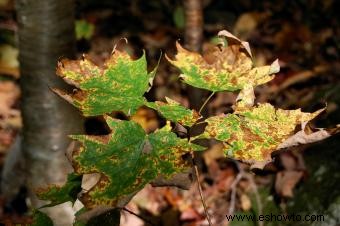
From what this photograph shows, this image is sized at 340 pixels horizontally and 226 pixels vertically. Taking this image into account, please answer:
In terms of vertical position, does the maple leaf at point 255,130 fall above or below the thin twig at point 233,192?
above

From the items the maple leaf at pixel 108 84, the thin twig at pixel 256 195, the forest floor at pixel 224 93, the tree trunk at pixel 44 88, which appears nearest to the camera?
the maple leaf at pixel 108 84

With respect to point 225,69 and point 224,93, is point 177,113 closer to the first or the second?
point 225,69

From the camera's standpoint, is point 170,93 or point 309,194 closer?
point 309,194

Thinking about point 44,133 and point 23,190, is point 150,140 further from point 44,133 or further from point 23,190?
point 23,190

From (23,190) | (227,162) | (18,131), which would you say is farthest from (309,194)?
(18,131)

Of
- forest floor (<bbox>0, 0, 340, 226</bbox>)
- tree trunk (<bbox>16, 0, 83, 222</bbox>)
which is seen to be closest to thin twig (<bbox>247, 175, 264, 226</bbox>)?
forest floor (<bbox>0, 0, 340, 226</bbox>)

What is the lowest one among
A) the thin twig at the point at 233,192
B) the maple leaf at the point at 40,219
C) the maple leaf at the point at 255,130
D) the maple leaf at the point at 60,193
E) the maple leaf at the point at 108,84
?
the thin twig at the point at 233,192

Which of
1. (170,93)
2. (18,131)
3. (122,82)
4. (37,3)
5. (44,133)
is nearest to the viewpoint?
(122,82)

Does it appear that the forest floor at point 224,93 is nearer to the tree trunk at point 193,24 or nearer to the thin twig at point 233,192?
the thin twig at point 233,192

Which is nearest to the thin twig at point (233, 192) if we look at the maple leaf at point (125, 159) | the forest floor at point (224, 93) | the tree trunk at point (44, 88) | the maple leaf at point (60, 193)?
the forest floor at point (224, 93)
